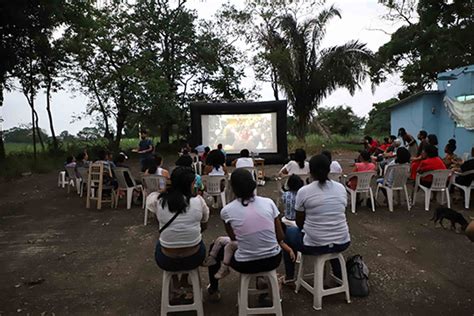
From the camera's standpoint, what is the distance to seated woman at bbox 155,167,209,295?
2.52 metres

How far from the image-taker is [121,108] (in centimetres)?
1548

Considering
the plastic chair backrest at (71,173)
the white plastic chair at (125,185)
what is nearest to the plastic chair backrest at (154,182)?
the white plastic chair at (125,185)

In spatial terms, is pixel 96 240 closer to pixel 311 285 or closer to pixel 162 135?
pixel 311 285

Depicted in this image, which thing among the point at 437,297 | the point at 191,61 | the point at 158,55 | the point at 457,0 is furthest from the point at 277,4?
the point at 437,297

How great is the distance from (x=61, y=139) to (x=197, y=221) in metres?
14.3

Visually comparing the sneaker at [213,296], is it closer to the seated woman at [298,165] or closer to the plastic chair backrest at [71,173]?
the seated woman at [298,165]

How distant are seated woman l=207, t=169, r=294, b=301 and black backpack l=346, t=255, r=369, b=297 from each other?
30.8 inches

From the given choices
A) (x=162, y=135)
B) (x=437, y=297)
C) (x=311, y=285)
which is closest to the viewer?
(x=437, y=297)

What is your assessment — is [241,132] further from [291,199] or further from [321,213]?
[321,213]

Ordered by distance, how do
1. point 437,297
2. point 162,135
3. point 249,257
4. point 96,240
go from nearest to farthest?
point 249,257 < point 437,297 < point 96,240 < point 162,135

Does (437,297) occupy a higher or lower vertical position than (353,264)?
lower

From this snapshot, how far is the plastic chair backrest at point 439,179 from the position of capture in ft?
17.6

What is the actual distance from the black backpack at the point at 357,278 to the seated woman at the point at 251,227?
78 centimetres

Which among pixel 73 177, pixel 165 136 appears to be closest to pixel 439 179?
pixel 73 177
